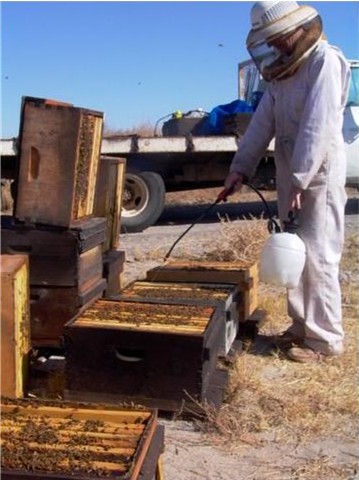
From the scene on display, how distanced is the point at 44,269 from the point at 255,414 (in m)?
1.30

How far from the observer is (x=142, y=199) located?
995 centimetres

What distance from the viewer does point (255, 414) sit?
3410mm

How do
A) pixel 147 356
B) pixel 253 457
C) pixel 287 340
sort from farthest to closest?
pixel 287 340
pixel 147 356
pixel 253 457

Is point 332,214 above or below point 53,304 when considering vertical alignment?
above

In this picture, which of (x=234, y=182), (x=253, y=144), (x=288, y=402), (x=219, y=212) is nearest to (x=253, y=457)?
(x=288, y=402)

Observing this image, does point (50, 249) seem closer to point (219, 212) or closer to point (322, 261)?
point (322, 261)

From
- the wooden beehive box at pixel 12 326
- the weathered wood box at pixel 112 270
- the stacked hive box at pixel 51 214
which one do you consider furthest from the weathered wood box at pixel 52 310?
the weathered wood box at pixel 112 270

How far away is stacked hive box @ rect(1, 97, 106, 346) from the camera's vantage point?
369cm

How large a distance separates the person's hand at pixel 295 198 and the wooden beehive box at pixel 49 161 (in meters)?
1.18

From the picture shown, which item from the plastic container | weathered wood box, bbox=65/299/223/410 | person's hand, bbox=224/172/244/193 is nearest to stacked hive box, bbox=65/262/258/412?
weathered wood box, bbox=65/299/223/410

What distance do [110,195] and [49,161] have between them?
1314 mm

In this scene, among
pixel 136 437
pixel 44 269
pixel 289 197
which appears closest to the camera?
pixel 136 437

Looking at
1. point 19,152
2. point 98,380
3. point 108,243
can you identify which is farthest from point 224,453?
point 108,243

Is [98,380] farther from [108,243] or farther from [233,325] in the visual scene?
[108,243]
